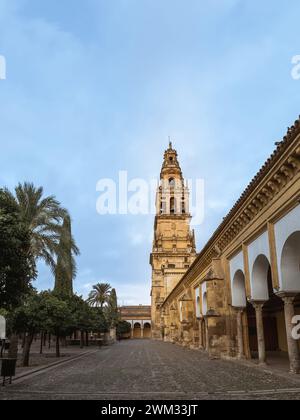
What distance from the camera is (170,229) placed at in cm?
7612

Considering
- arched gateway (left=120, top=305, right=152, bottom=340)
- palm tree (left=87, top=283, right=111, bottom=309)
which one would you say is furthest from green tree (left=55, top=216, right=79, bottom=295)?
arched gateway (left=120, top=305, right=152, bottom=340)

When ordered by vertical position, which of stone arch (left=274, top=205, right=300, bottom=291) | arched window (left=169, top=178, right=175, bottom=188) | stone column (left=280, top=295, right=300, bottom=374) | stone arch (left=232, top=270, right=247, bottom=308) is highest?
arched window (left=169, top=178, right=175, bottom=188)

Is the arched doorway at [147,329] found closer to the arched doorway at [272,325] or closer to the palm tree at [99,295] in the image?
the palm tree at [99,295]

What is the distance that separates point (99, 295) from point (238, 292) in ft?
137

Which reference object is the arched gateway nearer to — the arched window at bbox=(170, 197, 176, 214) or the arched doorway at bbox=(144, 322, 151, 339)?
the arched doorway at bbox=(144, 322, 151, 339)

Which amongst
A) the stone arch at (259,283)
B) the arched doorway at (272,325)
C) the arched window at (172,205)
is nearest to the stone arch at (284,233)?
the stone arch at (259,283)

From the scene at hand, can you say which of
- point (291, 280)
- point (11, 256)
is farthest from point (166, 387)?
point (11, 256)

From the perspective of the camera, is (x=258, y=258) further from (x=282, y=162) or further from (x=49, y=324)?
(x=49, y=324)

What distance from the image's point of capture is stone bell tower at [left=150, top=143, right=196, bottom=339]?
74.7 meters

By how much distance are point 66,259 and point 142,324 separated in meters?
82.6

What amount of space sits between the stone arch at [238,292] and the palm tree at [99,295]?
4130 centimetres

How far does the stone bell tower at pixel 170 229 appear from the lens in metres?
74.7

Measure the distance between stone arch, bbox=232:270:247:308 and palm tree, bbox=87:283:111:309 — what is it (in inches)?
1626

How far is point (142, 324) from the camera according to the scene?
99.7 metres
